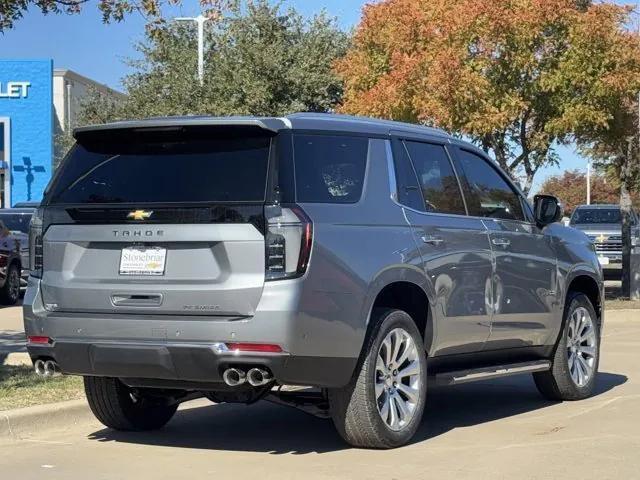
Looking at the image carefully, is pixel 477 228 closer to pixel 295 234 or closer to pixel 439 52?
pixel 295 234

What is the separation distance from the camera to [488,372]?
Answer: 8.24 meters

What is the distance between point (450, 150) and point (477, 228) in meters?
0.62

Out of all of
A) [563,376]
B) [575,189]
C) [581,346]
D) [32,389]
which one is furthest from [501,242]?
[575,189]

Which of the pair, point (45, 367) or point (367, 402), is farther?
point (45, 367)

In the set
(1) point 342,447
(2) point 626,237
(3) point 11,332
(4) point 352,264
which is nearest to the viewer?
(4) point 352,264

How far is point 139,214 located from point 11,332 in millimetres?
7796

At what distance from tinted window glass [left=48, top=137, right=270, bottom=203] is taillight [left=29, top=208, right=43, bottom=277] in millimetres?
177

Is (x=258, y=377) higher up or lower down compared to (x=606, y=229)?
lower down

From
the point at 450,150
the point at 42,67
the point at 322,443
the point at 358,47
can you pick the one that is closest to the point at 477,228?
the point at 450,150

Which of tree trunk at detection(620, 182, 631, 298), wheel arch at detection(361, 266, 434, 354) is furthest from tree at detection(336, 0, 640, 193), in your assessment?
wheel arch at detection(361, 266, 434, 354)

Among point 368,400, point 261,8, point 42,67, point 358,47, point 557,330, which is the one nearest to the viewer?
point 368,400

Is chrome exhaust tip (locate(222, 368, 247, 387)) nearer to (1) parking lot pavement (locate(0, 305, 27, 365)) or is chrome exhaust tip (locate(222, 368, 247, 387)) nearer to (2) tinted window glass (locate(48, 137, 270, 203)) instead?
(2) tinted window glass (locate(48, 137, 270, 203))

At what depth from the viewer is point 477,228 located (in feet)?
27.0

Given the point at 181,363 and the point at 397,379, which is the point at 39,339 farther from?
the point at 397,379
